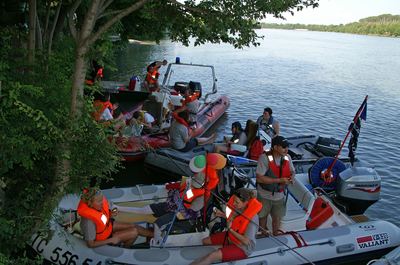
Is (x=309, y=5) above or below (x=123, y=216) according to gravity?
above

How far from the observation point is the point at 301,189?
280 inches

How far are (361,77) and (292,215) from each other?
24262 mm

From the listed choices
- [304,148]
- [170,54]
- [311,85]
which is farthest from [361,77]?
[304,148]

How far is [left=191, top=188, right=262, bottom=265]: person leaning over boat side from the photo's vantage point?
201 inches

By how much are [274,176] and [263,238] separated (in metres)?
0.90

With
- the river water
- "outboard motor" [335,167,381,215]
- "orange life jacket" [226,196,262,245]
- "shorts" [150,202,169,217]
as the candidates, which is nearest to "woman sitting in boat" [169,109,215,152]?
the river water

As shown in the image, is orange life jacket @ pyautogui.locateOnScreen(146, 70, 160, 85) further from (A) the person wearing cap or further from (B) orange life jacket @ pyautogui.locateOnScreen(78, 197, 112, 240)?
(B) orange life jacket @ pyautogui.locateOnScreen(78, 197, 112, 240)

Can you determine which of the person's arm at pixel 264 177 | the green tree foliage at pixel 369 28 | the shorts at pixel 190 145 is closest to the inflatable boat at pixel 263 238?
the person's arm at pixel 264 177

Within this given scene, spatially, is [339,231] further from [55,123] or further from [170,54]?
[170,54]

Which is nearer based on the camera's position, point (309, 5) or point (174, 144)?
point (309, 5)

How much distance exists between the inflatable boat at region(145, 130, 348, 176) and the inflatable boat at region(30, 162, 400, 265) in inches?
51.4

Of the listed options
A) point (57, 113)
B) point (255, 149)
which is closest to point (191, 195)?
point (57, 113)

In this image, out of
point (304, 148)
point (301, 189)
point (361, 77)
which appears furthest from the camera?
point (361, 77)

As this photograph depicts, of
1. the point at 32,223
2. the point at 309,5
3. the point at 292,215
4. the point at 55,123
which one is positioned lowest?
the point at 292,215
